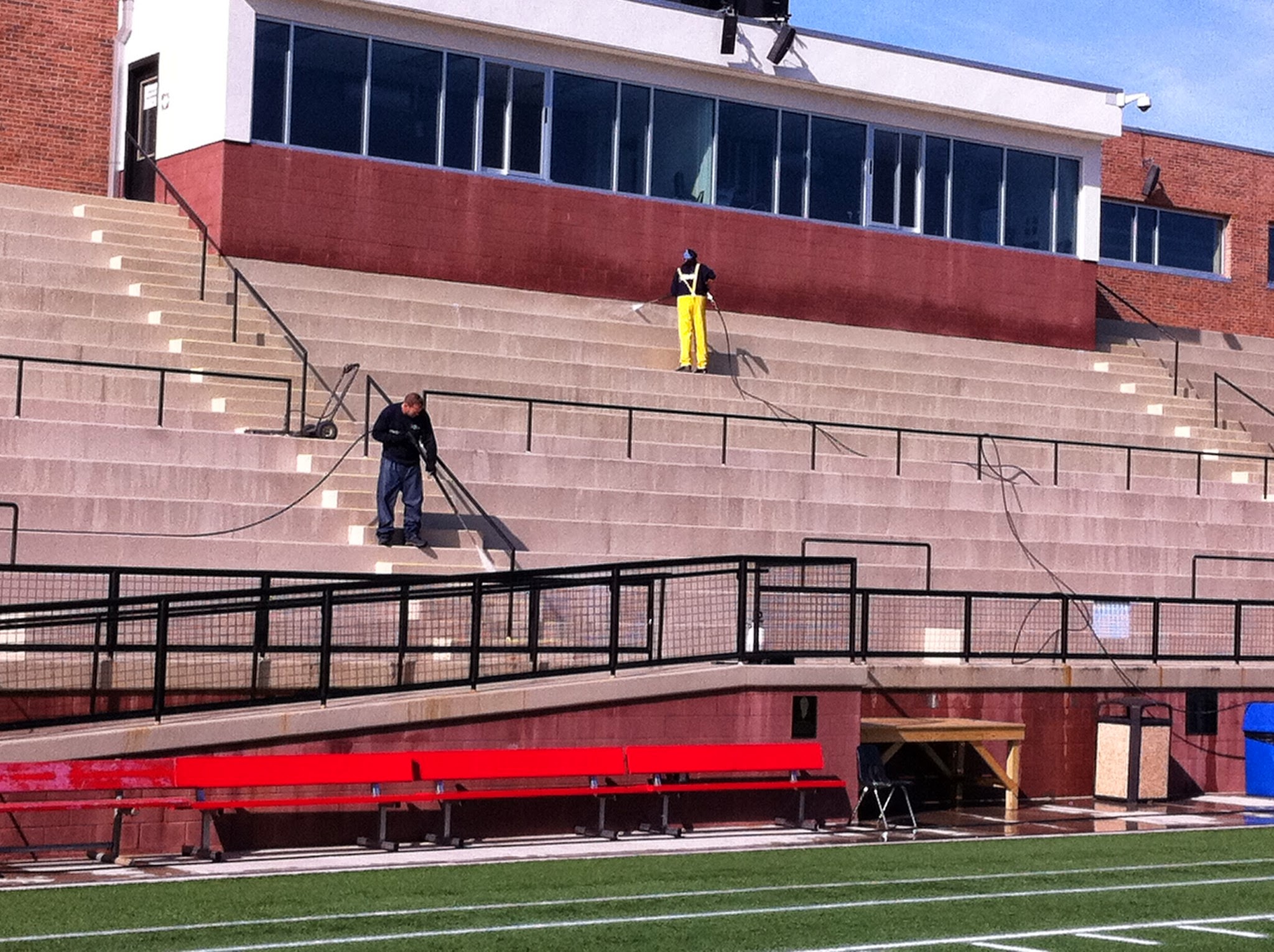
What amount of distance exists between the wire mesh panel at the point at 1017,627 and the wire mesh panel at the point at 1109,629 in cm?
20

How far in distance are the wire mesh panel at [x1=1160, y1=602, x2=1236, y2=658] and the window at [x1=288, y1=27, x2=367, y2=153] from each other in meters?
13.0

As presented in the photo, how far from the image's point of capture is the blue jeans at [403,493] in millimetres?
20219

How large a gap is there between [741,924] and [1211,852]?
5.50 m

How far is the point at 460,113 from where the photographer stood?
29422 millimetres

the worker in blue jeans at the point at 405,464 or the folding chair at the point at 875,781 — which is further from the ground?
the worker in blue jeans at the point at 405,464

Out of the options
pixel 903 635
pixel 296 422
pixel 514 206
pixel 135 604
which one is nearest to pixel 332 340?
pixel 296 422

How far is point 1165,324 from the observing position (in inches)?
1531

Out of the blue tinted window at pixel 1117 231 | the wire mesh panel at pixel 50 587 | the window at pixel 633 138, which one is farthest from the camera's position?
the blue tinted window at pixel 1117 231

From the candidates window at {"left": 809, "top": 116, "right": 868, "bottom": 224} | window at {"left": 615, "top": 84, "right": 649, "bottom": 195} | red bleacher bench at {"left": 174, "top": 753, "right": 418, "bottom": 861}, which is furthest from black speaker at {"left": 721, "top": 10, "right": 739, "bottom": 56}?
red bleacher bench at {"left": 174, "top": 753, "right": 418, "bottom": 861}

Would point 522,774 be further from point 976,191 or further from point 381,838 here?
point 976,191

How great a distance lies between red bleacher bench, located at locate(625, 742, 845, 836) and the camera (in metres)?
16.5

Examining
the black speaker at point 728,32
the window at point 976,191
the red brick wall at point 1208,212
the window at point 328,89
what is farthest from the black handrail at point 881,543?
the red brick wall at point 1208,212

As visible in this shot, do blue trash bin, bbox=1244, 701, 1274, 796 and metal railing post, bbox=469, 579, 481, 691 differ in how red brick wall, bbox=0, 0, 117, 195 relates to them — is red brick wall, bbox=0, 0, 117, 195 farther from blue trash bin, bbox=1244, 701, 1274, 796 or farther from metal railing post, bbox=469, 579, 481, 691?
blue trash bin, bbox=1244, 701, 1274, 796

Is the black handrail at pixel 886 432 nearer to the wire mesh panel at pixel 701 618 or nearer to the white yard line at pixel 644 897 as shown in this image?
the wire mesh panel at pixel 701 618
